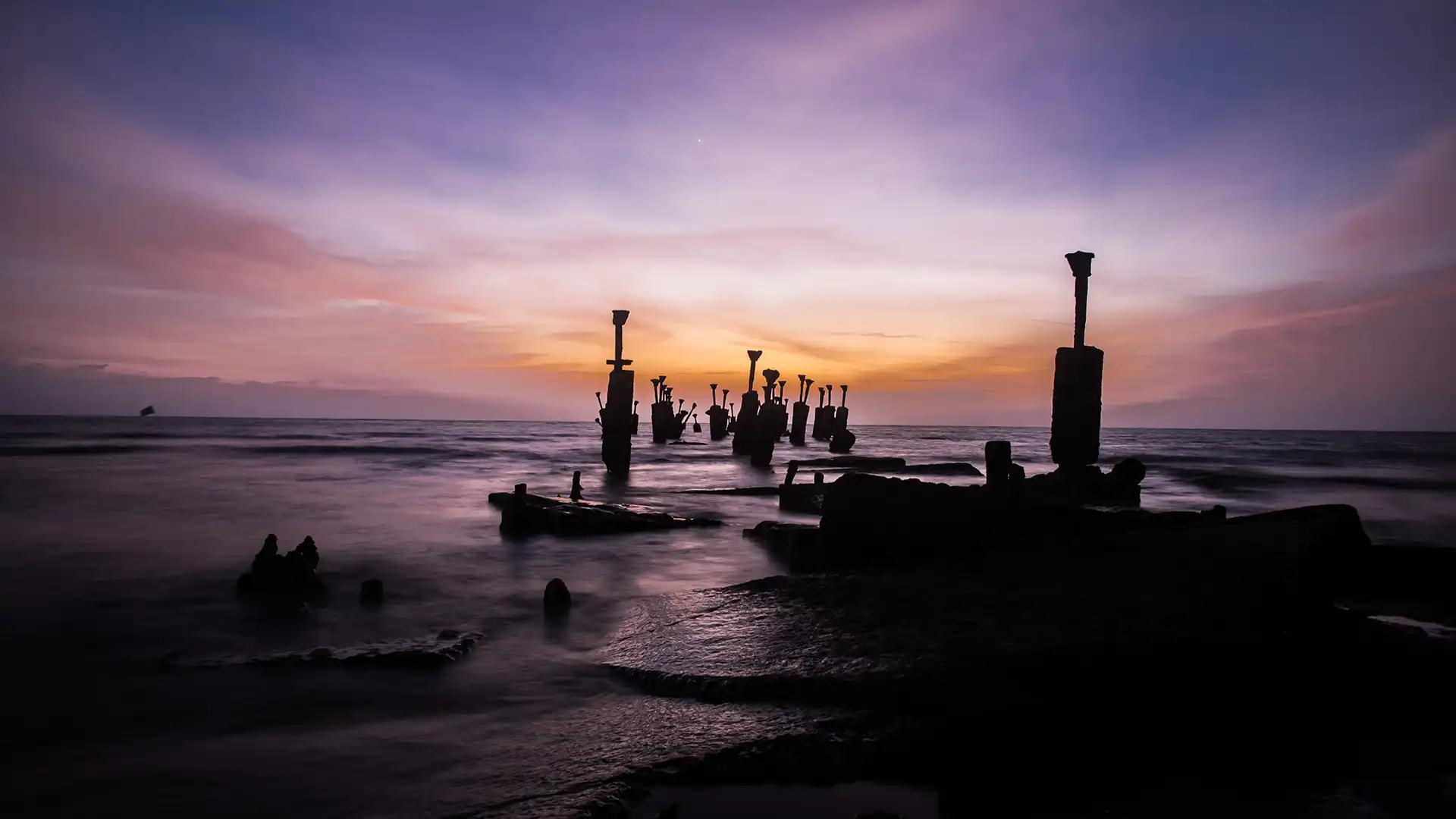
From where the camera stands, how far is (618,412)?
990 inches

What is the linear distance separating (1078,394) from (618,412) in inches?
626

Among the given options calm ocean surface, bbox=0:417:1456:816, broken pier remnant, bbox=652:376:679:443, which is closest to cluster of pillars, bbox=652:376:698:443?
broken pier remnant, bbox=652:376:679:443

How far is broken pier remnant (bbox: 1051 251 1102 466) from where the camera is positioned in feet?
40.4

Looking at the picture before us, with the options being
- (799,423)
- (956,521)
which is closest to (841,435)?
(799,423)

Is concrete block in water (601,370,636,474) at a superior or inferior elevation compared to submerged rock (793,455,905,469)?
superior

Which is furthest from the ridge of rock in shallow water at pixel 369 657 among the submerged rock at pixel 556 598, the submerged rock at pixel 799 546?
the submerged rock at pixel 799 546

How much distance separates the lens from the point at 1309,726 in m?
4.30

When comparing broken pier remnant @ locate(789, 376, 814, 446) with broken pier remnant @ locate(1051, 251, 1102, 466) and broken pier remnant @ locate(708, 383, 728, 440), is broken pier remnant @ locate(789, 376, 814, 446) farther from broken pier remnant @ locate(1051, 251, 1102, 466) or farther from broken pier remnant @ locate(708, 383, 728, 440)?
broken pier remnant @ locate(1051, 251, 1102, 466)

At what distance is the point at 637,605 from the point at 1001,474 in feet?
13.8

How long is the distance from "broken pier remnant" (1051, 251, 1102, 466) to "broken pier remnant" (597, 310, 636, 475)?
45.0ft

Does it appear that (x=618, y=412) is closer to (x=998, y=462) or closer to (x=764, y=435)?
(x=764, y=435)

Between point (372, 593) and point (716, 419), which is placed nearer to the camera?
point (372, 593)

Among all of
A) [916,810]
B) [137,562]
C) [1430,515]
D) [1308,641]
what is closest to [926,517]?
[1308,641]

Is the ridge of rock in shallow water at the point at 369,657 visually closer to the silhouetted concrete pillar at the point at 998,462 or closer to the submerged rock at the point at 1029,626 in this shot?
the submerged rock at the point at 1029,626
